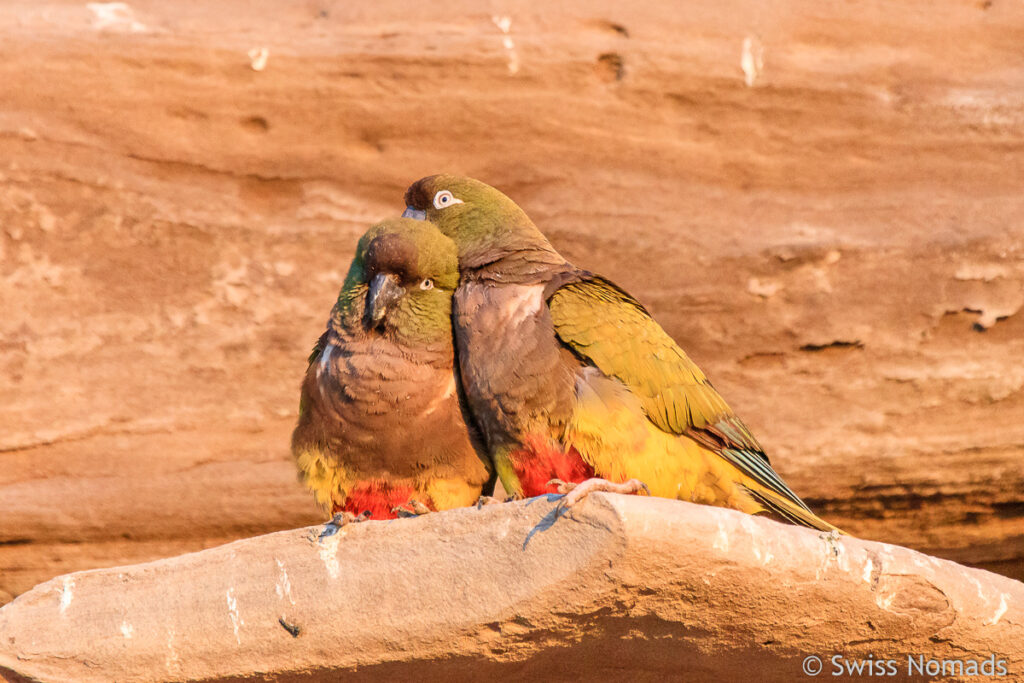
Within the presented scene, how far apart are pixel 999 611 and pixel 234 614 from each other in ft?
6.79

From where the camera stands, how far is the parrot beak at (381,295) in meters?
3.86

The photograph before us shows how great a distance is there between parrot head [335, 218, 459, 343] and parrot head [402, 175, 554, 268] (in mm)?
156

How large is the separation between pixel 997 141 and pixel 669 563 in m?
3.74

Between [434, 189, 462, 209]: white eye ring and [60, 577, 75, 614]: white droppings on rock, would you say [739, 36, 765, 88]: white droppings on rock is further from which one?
[60, 577, 75, 614]: white droppings on rock

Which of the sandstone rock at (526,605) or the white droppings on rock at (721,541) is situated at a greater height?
the white droppings on rock at (721,541)

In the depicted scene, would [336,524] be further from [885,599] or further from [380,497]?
[885,599]

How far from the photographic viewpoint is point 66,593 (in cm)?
330

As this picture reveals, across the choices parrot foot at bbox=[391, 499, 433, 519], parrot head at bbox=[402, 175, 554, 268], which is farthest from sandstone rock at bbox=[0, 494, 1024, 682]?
parrot head at bbox=[402, 175, 554, 268]

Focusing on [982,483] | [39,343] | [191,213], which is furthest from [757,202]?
[39,343]

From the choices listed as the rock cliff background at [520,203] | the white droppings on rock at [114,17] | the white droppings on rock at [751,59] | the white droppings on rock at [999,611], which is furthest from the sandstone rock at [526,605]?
the white droppings on rock at [114,17]

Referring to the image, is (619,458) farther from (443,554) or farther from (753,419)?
(753,419)

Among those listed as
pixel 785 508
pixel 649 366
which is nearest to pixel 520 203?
pixel 649 366

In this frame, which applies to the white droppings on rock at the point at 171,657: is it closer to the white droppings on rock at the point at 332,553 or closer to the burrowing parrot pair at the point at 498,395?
the white droppings on rock at the point at 332,553

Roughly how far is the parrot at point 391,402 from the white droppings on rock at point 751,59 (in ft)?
7.45
